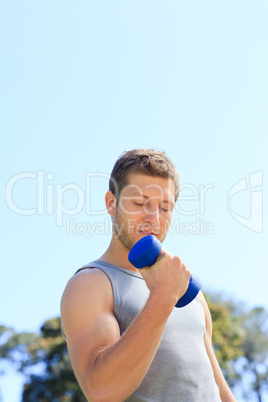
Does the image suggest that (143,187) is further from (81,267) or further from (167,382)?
(167,382)

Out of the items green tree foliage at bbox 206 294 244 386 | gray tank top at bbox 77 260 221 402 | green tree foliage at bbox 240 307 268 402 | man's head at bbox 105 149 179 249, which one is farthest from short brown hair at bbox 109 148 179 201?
green tree foliage at bbox 240 307 268 402

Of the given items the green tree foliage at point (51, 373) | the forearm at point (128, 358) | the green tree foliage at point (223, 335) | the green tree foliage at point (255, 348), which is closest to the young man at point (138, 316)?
the forearm at point (128, 358)

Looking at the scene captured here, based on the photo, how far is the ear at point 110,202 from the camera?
10.9 ft

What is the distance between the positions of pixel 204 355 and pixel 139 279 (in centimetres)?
56

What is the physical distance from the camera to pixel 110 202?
3.37m

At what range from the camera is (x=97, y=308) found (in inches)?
106

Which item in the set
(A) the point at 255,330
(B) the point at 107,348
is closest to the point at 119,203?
(B) the point at 107,348

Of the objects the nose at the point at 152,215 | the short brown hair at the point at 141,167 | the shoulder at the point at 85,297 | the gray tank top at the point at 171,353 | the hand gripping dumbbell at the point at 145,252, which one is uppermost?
the short brown hair at the point at 141,167

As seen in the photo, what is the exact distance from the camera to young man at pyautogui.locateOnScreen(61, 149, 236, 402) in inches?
94.0

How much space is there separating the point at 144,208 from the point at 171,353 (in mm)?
822

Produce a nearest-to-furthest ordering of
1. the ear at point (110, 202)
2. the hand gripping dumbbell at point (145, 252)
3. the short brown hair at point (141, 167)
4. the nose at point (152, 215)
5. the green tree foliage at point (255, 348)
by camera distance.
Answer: the hand gripping dumbbell at point (145, 252), the nose at point (152, 215), the short brown hair at point (141, 167), the ear at point (110, 202), the green tree foliage at point (255, 348)

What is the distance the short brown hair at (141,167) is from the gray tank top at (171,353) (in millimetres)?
546

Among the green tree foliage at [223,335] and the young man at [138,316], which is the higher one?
the young man at [138,316]

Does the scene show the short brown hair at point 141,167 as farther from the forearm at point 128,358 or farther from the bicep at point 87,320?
the forearm at point 128,358
